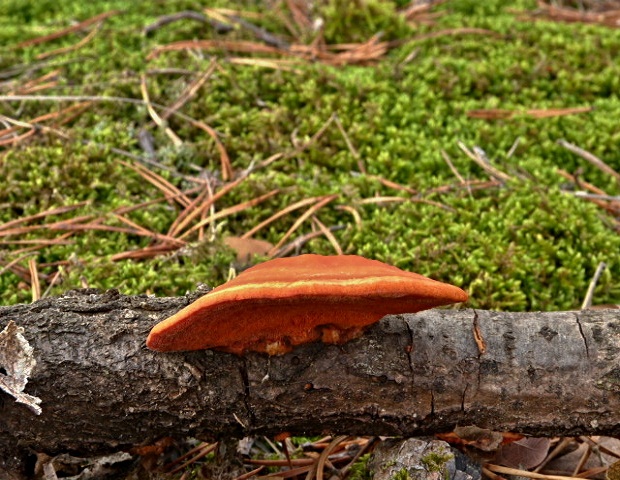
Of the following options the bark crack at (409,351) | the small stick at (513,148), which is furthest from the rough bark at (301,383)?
the small stick at (513,148)

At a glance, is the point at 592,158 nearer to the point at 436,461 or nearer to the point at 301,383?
the point at 436,461

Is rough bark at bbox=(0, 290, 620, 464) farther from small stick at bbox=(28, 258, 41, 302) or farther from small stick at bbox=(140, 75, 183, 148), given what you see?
small stick at bbox=(140, 75, 183, 148)

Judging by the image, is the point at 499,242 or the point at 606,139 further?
the point at 606,139

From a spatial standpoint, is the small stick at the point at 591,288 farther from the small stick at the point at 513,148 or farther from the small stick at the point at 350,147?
the small stick at the point at 350,147

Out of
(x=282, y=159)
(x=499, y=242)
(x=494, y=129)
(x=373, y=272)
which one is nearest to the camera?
(x=373, y=272)

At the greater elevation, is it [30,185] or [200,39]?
[200,39]

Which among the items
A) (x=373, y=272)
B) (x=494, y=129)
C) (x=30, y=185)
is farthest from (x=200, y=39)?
(x=373, y=272)

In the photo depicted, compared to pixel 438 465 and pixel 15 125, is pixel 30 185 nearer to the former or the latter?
pixel 15 125
